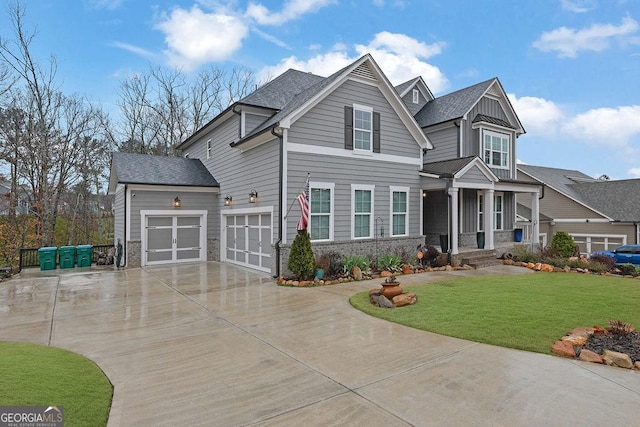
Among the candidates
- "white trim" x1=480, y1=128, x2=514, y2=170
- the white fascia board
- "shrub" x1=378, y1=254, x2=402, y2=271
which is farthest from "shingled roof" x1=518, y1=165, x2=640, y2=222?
the white fascia board

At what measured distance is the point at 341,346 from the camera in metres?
5.17

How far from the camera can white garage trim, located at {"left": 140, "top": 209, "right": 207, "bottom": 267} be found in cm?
1380

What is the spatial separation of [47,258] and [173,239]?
449 centimetres

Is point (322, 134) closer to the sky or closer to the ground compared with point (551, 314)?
closer to the sky

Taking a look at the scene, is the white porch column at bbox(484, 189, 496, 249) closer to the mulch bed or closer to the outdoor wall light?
the mulch bed

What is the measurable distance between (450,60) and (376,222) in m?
11.0

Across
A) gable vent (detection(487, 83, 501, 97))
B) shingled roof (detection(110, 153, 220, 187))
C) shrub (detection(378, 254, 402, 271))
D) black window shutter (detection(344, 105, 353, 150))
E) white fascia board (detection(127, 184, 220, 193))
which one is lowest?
shrub (detection(378, 254, 402, 271))

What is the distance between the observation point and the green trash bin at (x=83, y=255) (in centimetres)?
1374

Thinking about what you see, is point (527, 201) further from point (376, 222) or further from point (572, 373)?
point (572, 373)

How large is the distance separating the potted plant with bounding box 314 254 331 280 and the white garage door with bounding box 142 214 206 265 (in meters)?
6.72

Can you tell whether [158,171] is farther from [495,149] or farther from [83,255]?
[495,149]

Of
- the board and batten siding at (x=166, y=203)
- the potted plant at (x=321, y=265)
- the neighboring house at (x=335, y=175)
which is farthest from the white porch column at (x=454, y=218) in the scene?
the board and batten siding at (x=166, y=203)

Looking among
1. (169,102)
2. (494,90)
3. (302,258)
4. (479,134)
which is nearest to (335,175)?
(302,258)

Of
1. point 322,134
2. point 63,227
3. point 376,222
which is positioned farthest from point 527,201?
point 63,227
